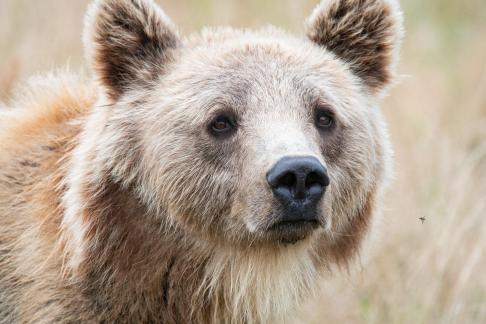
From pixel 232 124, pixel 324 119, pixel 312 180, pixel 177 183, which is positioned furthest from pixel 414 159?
pixel 312 180

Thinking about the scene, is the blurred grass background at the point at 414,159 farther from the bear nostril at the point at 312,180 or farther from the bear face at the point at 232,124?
the bear nostril at the point at 312,180

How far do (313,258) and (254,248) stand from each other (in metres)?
0.50

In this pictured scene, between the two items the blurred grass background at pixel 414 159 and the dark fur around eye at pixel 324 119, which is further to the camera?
the blurred grass background at pixel 414 159

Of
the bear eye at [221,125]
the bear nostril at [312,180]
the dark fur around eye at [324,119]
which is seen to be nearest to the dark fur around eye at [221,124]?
the bear eye at [221,125]

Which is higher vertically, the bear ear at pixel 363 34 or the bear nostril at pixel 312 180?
the bear ear at pixel 363 34

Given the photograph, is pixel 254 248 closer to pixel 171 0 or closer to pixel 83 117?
pixel 83 117

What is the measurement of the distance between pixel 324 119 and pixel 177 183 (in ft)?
3.14

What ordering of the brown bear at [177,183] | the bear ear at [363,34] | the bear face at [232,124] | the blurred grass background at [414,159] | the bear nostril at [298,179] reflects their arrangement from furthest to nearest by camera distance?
the blurred grass background at [414,159], the bear ear at [363,34], the brown bear at [177,183], the bear face at [232,124], the bear nostril at [298,179]

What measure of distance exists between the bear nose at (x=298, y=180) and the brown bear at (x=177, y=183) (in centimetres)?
14

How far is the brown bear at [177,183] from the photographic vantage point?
539 centimetres

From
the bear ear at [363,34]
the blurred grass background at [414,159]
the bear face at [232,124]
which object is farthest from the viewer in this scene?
the blurred grass background at [414,159]

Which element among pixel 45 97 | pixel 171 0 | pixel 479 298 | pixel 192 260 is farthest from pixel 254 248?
pixel 171 0

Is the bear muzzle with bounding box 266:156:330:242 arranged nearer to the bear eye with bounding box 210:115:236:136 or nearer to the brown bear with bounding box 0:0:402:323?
the brown bear with bounding box 0:0:402:323

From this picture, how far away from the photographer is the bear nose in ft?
15.8
